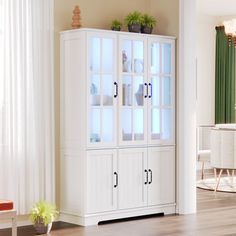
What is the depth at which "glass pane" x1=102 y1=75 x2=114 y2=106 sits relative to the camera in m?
6.75

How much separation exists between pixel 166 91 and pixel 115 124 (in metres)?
0.84

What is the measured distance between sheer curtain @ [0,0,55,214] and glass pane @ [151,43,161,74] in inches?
44.8

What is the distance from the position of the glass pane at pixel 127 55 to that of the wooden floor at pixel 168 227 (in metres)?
1.60

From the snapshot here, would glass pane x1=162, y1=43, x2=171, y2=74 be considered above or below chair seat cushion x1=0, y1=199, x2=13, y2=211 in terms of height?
above

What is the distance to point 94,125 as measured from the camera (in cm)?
666

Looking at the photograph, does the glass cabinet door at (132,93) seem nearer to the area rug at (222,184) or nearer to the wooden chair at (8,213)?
the wooden chair at (8,213)

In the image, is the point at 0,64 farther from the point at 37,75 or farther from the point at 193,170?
the point at 193,170

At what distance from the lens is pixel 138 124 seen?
23.1 feet

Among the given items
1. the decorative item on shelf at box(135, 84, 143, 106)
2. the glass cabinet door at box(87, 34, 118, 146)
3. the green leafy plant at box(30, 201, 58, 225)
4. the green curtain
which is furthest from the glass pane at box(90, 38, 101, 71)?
the green curtain

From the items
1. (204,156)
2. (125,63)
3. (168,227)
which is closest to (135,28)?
(125,63)

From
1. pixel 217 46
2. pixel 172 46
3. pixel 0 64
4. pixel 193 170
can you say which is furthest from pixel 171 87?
pixel 217 46

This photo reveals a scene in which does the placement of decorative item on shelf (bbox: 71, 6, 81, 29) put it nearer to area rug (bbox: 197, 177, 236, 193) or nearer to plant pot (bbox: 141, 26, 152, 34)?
plant pot (bbox: 141, 26, 152, 34)

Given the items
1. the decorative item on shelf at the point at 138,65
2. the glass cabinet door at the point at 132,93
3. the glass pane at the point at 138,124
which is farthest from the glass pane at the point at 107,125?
the decorative item on shelf at the point at 138,65

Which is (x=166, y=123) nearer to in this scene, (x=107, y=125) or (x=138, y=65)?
(x=138, y=65)
